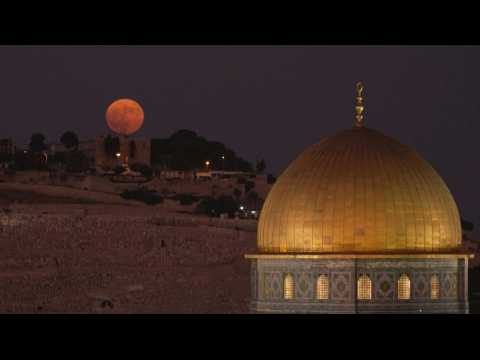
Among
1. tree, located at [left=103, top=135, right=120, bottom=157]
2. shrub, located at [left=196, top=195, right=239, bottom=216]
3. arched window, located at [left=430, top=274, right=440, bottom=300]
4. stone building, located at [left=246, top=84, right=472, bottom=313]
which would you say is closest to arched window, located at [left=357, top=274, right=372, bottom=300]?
stone building, located at [left=246, top=84, right=472, bottom=313]

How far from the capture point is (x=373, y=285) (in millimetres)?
29172

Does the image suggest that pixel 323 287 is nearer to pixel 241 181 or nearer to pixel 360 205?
pixel 360 205

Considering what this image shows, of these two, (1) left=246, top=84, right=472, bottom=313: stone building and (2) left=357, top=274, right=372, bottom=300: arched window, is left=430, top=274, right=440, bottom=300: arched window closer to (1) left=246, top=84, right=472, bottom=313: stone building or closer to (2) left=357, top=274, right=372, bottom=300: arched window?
→ (1) left=246, top=84, right=472, bottom=313: stone building

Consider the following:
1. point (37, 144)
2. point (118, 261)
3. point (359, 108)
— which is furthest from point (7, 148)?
point (359, 108)

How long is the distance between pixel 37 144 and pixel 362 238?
77.2 meters

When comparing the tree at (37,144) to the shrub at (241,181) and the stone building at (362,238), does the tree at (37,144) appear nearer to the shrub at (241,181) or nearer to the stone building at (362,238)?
the shrub at (241,181)

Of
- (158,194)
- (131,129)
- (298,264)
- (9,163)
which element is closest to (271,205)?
(298,264)

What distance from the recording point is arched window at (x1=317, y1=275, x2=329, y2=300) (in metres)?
29.1
